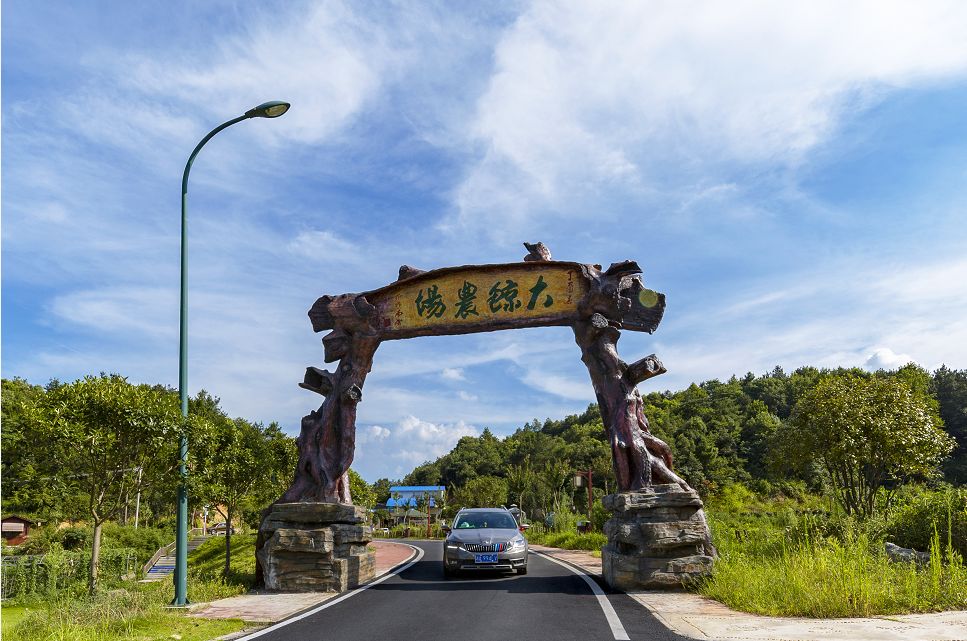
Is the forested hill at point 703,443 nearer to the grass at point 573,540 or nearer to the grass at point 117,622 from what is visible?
the grass at point 573,540

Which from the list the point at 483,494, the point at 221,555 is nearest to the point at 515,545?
the point at 221,555

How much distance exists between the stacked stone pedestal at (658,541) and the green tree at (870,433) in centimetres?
904

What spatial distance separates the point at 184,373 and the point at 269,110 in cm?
445

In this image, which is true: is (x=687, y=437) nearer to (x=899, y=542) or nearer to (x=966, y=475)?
(x=966, y=475)

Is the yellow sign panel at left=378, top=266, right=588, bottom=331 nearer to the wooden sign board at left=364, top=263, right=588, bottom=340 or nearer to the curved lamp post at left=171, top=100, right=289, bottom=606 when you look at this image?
the wooden sign board at left=364, top=263, right=588, bottom=340

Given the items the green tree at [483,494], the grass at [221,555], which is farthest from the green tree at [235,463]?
the green tree at [483,494]

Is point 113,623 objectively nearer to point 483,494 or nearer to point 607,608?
point 607,608

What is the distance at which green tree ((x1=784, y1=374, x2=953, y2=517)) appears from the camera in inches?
728

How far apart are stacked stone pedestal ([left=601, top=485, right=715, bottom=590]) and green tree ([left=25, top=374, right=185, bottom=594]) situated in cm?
749

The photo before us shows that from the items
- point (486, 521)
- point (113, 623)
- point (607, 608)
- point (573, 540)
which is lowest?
Result: point (573, 540)

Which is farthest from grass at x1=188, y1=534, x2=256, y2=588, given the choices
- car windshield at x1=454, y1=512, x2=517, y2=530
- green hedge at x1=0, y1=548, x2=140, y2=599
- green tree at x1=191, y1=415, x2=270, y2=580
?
car windshield at x1=454, y1=512, x2=517, y2=530

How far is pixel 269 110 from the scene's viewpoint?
1131 cm

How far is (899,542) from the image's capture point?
44.2 feet

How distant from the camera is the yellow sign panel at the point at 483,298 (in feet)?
44.2
